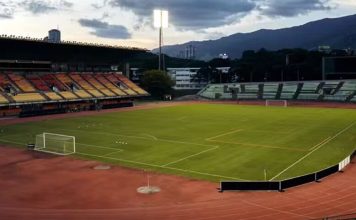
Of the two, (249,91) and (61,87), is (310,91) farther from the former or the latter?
(61,87)

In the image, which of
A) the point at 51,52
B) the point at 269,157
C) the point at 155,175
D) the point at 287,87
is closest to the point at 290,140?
the point at 269,157

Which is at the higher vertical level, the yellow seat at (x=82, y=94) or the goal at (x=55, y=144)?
the yellow seat at (x=82, y=94)

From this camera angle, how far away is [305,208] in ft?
79.9

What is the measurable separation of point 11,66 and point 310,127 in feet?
207

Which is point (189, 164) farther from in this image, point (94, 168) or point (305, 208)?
point (305, 208)

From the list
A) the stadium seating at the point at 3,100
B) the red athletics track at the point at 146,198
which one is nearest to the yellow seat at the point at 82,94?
the stadium seating at the point at 3,100

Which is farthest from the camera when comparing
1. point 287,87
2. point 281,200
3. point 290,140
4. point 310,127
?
point 287,87

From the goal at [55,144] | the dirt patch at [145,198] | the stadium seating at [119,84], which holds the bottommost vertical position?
the dirt patch at [145,198]

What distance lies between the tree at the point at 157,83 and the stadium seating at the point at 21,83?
136ft

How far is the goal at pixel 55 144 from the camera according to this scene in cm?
4222

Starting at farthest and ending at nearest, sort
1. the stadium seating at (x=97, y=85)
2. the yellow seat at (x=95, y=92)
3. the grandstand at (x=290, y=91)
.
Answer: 1. the grandstand at (x=290, y=91)
2. the stadium seating at (x=97, y=85)
3. the yellow seat at (x=95, y=92)

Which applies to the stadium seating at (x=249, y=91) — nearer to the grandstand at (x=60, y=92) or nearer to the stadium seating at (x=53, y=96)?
the grandstand at (x=60, y=92)

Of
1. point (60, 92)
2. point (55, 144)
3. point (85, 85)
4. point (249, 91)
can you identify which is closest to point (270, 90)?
point (249, 91)

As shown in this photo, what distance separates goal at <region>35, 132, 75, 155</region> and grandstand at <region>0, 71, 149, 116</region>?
32001 mm
